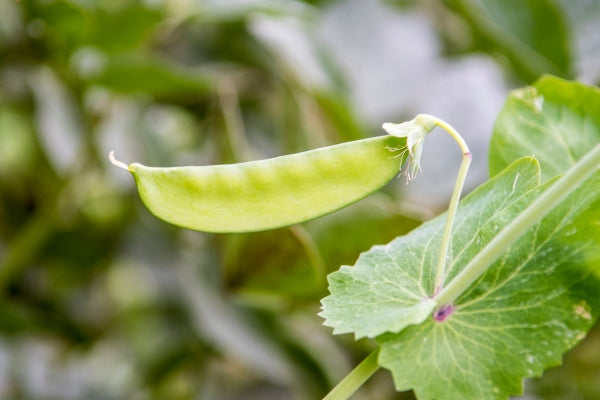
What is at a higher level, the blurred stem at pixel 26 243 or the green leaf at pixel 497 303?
the green leaf at pixel 497 303

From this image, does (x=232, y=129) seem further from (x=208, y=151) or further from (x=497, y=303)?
(x=497, y=303)

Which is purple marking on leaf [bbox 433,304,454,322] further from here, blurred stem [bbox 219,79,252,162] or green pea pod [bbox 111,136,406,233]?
blurred stem [bbox 219,79,252,162]

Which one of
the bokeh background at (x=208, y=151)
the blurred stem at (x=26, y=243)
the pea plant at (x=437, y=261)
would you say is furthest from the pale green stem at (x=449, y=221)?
the blurred stem at (x=26, y=243)

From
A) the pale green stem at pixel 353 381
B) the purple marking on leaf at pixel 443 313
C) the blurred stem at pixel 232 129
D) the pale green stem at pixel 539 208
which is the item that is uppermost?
the pale green stem at pixel 539 208

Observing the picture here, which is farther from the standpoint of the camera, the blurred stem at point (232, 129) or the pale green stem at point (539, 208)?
the blurred stem at point (232, 129)

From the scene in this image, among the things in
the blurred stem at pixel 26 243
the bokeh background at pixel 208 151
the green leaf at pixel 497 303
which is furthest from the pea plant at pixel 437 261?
the blurred stem at pixel 26 243

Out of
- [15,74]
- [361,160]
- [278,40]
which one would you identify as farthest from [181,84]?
[361,160]

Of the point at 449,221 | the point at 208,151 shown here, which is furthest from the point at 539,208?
the point at 208,151

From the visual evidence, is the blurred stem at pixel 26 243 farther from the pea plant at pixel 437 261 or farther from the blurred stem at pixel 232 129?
the pea plant at pixel 437 261
